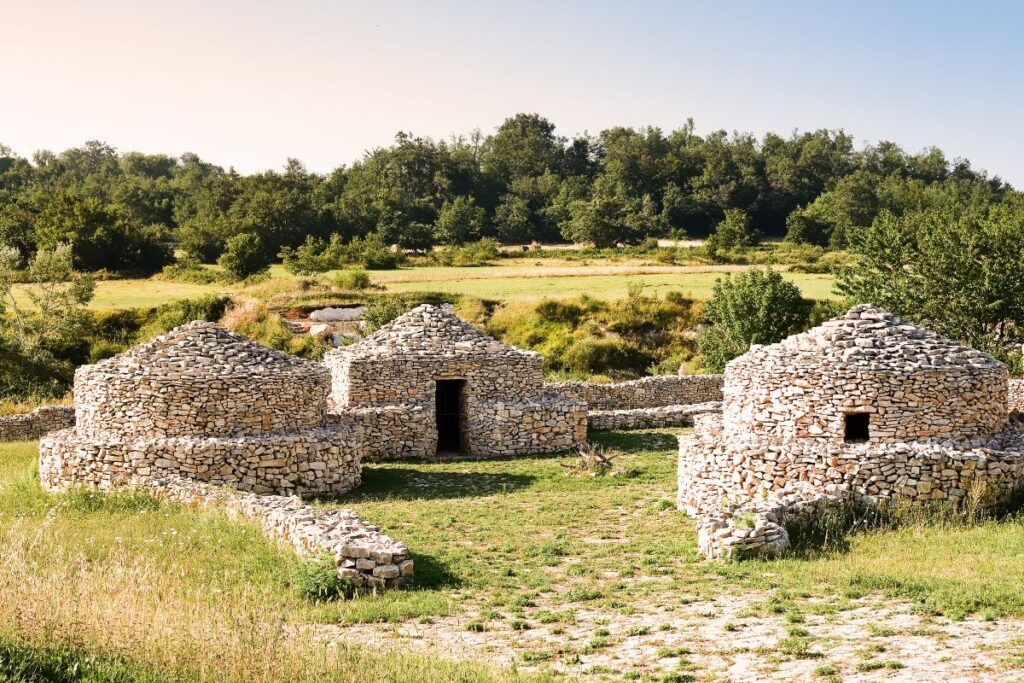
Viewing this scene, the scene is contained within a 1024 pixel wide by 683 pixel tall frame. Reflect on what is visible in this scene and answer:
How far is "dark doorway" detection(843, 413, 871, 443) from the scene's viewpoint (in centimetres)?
1449

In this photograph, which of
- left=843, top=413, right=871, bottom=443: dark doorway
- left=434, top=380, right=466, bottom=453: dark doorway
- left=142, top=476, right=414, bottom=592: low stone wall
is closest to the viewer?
left=142, top=476, right=414, bottom=592: low stone wall

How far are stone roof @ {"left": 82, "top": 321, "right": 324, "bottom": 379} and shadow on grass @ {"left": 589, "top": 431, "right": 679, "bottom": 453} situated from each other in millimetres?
7508

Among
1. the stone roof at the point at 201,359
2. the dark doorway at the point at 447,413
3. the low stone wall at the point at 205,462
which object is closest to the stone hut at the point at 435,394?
the dark doorway at the point at 447,413

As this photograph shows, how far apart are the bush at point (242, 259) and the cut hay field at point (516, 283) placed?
1040 mm

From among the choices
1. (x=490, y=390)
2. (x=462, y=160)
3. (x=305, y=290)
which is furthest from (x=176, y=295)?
(x=462, y=160)

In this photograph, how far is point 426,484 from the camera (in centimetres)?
1802

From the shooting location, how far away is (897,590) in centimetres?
966

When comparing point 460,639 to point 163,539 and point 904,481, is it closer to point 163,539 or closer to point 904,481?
point 163,539

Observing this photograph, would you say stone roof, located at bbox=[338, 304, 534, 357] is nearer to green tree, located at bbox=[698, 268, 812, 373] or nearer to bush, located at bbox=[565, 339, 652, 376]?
green tree, located at bbox=[698, 268, 812, 373]

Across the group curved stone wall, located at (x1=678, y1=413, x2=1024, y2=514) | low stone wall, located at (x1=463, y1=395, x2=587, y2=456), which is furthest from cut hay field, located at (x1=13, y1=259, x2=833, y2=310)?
curved stone wall, located at (x1=678, y1=413, x2=1024, y2=514)

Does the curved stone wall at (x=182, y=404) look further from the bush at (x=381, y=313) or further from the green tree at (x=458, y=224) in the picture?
the green tree at (x=458, y=224)

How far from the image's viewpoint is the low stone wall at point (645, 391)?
91.8 feet

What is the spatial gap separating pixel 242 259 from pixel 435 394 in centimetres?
3491

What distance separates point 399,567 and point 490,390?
1103 cm
